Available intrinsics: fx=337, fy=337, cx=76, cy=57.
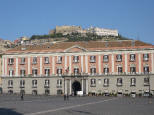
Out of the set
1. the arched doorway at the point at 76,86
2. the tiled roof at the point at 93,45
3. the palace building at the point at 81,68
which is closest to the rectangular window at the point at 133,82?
the palace building at the point at 81,68

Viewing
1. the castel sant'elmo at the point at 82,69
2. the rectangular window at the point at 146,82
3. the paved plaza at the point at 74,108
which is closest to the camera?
the paved plaza at the point at 74,108

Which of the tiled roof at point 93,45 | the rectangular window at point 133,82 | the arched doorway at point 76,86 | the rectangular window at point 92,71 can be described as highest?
the tiled roof at point 93,45

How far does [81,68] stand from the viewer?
85938 mm

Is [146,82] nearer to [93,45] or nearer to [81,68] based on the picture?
[81,68]

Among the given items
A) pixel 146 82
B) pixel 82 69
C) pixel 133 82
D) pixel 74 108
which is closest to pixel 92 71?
pixel 82 69

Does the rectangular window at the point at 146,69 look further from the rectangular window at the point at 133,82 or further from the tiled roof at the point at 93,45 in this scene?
the tiled roof at the point at 93,45

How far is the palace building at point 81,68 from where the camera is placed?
81875 mm

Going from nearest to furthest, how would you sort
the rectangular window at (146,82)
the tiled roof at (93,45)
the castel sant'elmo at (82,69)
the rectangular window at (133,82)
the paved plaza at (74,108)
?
the paved plaza at (74,108)
the rectangular window at (146,82)
the rectangular window at (133,82)
the castel sant'elmo at (82,69)
the tiled roof at (93,45)

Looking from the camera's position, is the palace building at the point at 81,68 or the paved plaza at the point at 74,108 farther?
the palace building at the point at 81,68

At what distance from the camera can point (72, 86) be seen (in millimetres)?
86250

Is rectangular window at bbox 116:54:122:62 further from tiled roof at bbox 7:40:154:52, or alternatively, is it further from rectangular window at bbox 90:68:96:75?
rectangular window at bbox 90:68:96:75

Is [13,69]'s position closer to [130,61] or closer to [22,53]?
[22,53]

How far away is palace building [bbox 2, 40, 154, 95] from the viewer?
81875mm

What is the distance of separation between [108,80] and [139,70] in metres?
7.98
